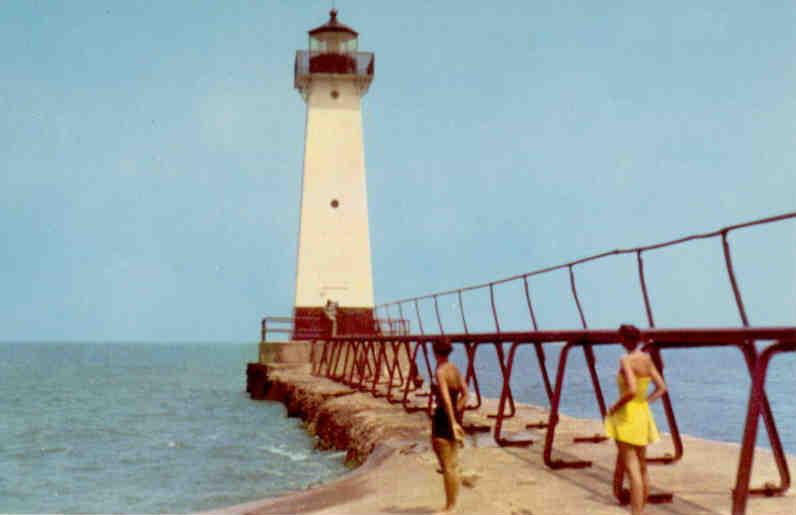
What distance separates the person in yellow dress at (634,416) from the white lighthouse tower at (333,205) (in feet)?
82.0

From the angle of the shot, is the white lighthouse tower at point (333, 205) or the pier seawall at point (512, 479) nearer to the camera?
the pier seawall at point (512, 479)

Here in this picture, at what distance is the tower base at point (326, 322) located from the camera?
103 feet

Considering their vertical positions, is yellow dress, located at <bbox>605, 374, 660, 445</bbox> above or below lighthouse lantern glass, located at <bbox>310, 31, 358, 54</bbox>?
below

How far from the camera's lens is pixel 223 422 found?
24750 mm

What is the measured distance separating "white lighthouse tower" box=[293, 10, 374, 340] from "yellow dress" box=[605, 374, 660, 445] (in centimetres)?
2501

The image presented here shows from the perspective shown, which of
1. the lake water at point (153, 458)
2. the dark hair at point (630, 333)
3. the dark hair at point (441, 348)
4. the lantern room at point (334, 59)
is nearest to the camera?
the dark hair at point (630, 333)

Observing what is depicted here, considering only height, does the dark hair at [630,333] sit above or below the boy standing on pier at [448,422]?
above

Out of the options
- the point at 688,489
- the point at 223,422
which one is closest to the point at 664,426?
the point at 223,422

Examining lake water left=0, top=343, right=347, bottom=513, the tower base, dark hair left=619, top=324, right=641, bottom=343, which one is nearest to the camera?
dark hair left=619, top=324, right=641, bottom=343

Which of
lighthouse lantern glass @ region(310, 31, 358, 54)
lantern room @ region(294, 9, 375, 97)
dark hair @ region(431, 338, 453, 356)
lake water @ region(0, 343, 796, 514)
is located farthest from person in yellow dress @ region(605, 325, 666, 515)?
lighthouse lantern glass @ region(310, 31, 358, 54)

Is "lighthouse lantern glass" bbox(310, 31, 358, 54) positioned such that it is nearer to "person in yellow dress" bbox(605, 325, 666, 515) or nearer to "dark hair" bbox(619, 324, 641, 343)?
"dark hair" bbox(619, 324, 641, 343)

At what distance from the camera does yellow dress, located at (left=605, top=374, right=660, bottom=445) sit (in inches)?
233

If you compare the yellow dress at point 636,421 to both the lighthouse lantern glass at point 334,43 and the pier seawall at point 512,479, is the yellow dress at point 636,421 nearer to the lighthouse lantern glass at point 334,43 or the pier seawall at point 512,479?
the pier seawall at point 512,479

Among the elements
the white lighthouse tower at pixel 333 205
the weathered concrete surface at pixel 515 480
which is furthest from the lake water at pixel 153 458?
the white lighthouse tower at pixel 333 205
